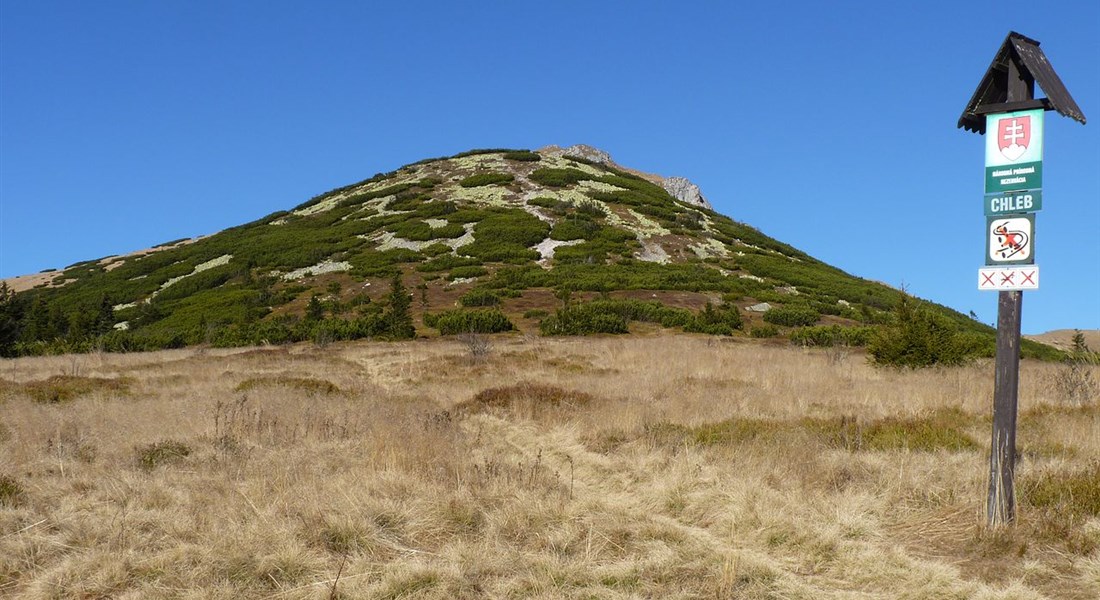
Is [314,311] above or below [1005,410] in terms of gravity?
above

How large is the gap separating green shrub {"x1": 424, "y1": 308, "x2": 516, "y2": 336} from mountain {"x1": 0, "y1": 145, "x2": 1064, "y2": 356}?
0.09 metres

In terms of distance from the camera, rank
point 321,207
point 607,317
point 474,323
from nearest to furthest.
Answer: point 474,323 → point 607,317 → point 321,207

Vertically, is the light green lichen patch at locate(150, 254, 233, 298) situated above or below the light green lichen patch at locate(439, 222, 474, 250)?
below

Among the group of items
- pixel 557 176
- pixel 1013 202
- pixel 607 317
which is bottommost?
pixel 1013 202

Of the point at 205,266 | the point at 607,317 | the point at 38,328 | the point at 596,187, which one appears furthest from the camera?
the point at 596,187

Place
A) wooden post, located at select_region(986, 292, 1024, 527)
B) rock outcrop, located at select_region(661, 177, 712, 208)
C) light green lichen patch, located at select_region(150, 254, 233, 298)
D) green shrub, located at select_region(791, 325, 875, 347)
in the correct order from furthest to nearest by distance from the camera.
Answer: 1. rock outcrop, located at select_region(661, 177, 712, 208)
2. light green lichen patch, located at select_region(150, 254, 233, 298)
3. green shrub, located at select_region(791, 325, 875, 347)
4. wooden post, located at select_region(986, 292, 1024, 527)

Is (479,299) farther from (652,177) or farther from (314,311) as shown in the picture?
(652,177)

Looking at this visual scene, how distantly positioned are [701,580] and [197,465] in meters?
5.85

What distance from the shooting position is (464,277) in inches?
1945

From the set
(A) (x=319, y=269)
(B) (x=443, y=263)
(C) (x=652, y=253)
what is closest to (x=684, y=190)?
(C) (x=652, y=253)

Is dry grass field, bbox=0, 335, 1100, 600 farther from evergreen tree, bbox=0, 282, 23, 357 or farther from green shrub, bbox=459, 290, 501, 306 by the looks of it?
green shrub, bbox=459, 290, 501, 306

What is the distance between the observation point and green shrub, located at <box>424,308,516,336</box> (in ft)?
116

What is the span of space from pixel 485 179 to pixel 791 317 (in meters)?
45.0

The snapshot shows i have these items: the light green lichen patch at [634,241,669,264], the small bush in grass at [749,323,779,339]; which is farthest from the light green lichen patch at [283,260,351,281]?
the small bush in grass at [749,323,779,339]
